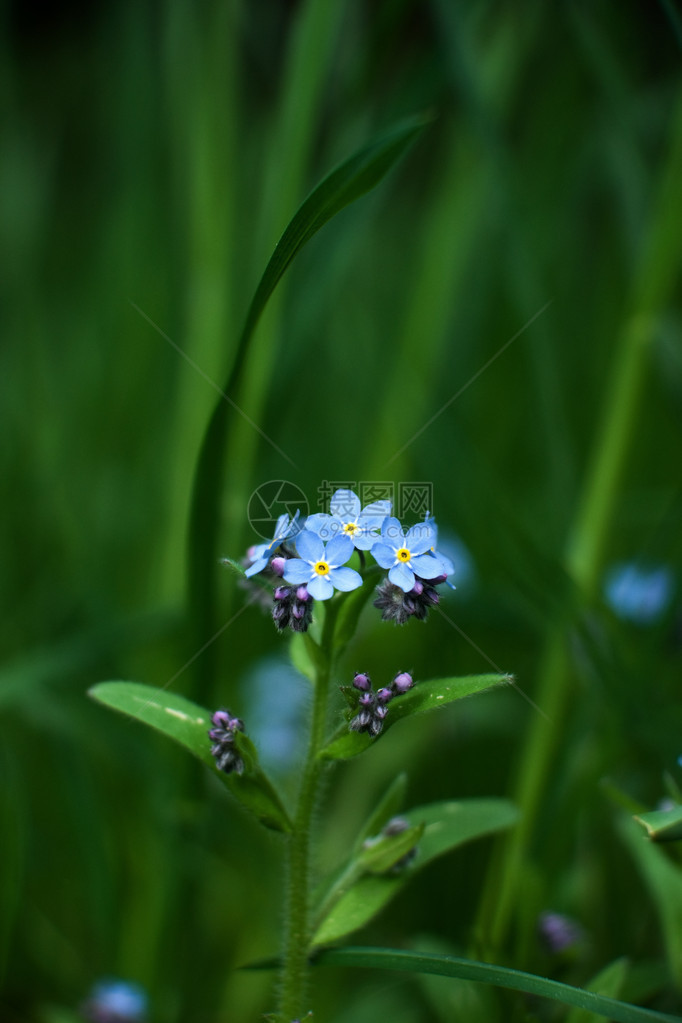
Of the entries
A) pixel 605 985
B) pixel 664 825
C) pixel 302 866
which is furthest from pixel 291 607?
pixel 605 985

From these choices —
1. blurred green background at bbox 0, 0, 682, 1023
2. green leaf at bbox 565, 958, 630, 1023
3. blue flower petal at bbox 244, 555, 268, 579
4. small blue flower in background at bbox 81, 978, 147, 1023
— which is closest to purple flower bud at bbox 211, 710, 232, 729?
blue flower petal at bbox 244, 555, 268, 579

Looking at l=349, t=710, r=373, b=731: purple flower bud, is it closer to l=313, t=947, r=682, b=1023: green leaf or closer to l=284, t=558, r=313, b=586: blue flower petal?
l=284, t=558, r=313, b=586: blue flower petal

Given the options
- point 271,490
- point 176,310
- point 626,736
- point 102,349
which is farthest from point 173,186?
point 626,736

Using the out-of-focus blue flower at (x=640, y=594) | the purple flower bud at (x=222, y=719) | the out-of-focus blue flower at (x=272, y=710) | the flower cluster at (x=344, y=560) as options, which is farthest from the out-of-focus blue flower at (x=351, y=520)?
the out-of-focus blue flower at (x=272, y=710)

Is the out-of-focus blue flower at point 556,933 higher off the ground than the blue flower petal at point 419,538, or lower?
lower

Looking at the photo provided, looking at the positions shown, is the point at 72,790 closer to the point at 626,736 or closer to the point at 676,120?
the point at 626,736

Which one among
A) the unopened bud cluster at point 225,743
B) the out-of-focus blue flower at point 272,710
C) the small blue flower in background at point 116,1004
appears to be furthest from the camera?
the out-of-focus blue flower at point 272,710

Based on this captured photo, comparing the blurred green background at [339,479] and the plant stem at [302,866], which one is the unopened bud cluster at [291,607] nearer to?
the plant stem at [302,866]

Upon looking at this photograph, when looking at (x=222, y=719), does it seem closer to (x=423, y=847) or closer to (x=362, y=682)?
(x=362, y=682)
